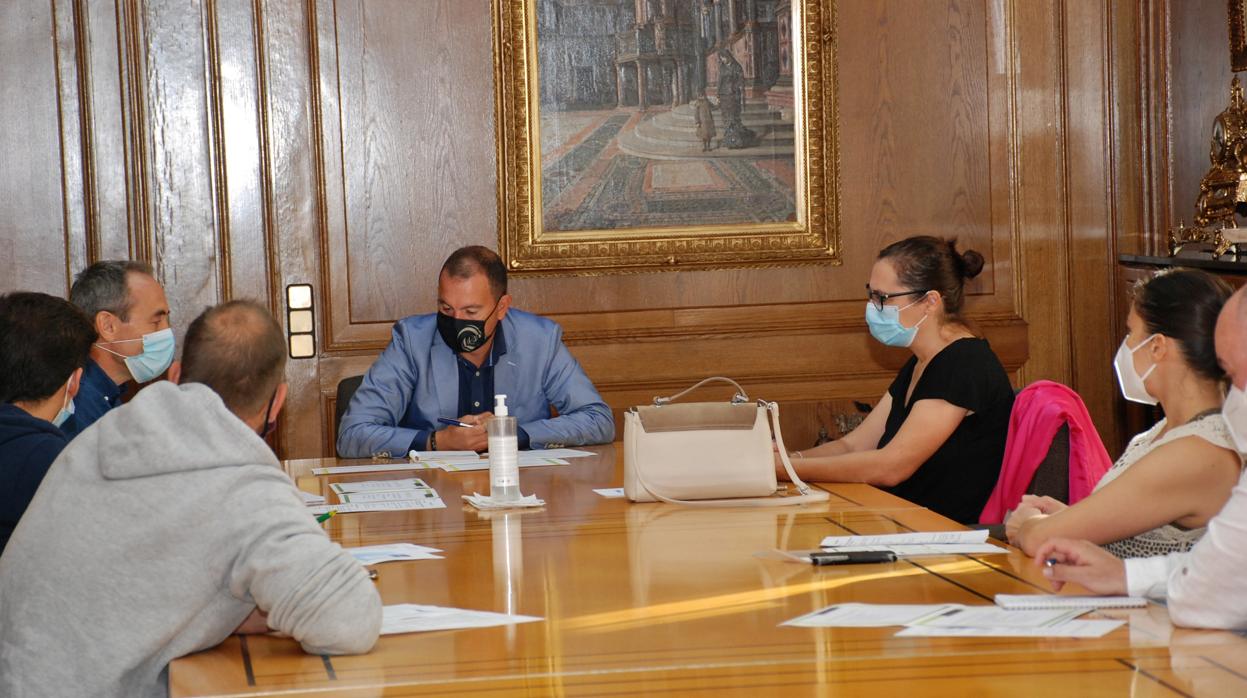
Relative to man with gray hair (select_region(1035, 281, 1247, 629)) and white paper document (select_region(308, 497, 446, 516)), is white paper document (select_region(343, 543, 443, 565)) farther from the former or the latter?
man with gray hair (select_region(1035, 281, 1247, 629))

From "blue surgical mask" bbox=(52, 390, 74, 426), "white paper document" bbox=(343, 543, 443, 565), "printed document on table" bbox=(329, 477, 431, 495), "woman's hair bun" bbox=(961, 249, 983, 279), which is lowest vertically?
"printed document on table" bbox=(329, 477, 431, 495)

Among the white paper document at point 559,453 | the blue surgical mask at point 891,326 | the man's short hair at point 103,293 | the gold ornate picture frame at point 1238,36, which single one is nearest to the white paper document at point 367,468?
the white paper document at point 559,453

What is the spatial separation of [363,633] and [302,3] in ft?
12.9

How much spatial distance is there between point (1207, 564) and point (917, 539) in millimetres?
721

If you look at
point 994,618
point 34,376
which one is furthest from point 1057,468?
point 34,376

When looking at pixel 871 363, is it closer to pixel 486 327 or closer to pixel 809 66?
pixel 809 66

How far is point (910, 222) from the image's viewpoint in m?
5.64

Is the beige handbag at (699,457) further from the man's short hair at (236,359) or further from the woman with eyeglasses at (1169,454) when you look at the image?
the man's short hair at (236,359)

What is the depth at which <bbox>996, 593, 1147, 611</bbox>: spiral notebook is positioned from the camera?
6.66 ft

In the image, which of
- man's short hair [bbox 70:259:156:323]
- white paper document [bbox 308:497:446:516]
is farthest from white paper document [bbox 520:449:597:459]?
man's short hair [bbox 70:259:156:323]

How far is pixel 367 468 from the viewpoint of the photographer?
3852 mm

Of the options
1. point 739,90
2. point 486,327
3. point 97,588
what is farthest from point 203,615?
point 739,90

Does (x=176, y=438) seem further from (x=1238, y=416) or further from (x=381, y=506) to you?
(x=1238, y=416)

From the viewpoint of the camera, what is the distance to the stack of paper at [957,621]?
1896mm
